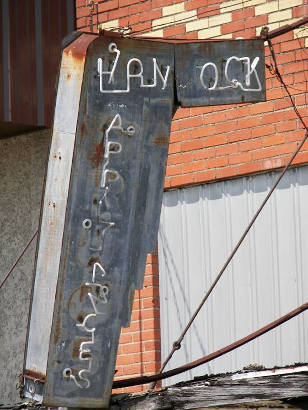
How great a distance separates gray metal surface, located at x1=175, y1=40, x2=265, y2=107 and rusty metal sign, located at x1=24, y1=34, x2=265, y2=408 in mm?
58

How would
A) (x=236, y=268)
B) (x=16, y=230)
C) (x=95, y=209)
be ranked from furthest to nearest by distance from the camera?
1. (x=16, y=230)
2. (x=236, y=268)
3. (x=95, y=209)

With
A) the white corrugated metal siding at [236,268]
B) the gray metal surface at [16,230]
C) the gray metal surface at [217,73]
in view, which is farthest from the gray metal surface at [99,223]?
the gray metal surface at [16,230]

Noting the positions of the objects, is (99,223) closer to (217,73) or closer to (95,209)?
(95,209)

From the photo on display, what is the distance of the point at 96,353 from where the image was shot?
9.04 m

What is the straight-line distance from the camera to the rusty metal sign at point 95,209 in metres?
8.96

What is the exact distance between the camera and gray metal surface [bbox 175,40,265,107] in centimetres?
929

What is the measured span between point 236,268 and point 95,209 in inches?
A: 100

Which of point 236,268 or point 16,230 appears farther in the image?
point 16,230

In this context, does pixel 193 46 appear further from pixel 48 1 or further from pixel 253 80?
pixel 48 1

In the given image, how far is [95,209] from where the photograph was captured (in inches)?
355

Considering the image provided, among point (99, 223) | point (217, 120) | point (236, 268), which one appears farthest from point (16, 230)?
point (99, 223)

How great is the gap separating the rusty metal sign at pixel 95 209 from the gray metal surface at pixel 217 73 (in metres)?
0.06

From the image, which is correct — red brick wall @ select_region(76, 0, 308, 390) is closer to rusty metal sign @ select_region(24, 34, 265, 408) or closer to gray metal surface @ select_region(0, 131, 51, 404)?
gray metal surface @ select_region(0, 131, 51, 404)

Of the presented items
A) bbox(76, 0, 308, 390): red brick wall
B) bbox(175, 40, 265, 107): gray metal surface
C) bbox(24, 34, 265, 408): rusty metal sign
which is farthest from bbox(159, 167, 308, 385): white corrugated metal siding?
bbox(24, 34, 265, 408): rusty metal sign
